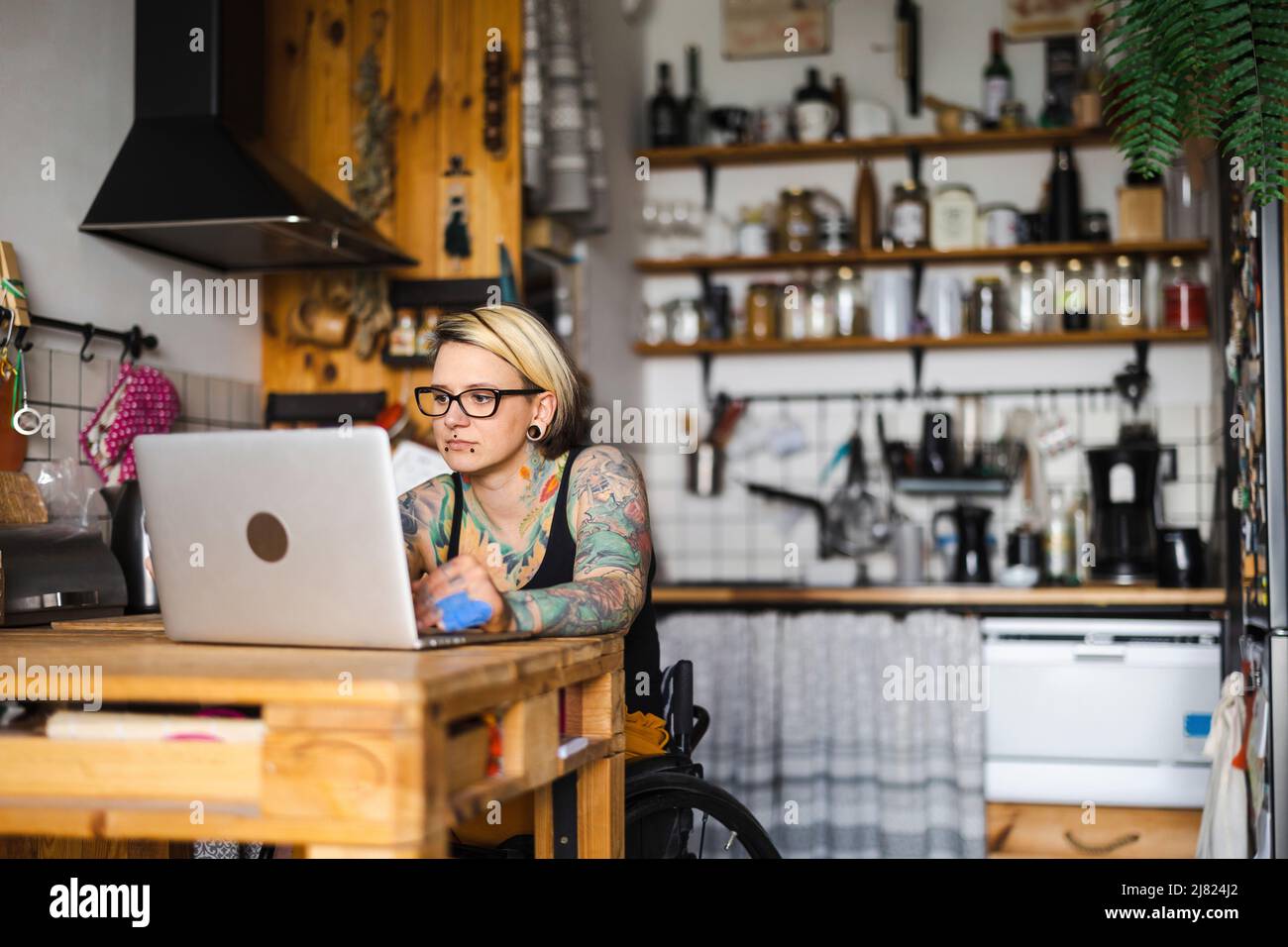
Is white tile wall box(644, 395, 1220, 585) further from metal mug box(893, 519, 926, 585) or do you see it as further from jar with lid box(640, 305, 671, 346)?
jar with lid box(640, 305, 671, 346)

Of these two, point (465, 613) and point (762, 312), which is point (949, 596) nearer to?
point (762, 312)

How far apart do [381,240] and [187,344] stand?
19.0 inches

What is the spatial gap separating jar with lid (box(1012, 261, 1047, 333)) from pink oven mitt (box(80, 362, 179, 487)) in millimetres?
2581

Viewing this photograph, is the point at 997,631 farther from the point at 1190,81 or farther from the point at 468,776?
the point at 468,776

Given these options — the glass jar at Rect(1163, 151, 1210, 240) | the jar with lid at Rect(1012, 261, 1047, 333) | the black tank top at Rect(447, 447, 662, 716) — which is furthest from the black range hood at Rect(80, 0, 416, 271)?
the glass jar at Rect(1163, 151, 1210, 240)

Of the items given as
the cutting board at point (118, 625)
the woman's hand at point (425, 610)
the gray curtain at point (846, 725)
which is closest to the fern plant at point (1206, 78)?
the woman's hand at point (425, 610)

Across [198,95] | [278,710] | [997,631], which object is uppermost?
[198,95]

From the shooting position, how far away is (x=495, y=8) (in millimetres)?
3219

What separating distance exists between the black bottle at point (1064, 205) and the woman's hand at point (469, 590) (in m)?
3.00

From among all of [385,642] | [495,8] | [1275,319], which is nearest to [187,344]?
[495,8]

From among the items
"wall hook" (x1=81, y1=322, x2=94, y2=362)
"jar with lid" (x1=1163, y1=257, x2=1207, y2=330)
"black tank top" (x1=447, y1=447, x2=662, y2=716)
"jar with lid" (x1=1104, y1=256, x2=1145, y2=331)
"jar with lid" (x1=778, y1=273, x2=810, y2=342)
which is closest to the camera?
"black tank top" (x1=447, y1=447, x2=662, y2=716)

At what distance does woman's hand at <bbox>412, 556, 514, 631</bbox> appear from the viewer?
1.51m

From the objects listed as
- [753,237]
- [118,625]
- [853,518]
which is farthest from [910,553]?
[118,625]

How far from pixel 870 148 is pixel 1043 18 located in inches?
26.4
